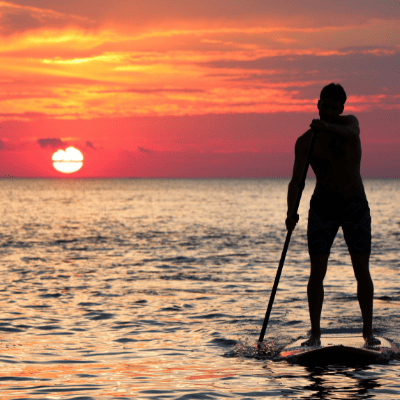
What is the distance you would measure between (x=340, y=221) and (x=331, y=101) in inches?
48.8

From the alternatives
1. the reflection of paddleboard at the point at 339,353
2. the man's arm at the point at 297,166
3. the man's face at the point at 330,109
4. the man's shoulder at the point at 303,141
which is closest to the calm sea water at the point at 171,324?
the reflection of paddleboard at the point at 339,353

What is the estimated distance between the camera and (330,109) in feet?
19.7

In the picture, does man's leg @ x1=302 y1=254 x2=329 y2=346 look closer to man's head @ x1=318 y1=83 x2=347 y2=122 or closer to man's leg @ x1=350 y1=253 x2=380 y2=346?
man's leg @ x1=350 y1=253 x2=380 y2=346

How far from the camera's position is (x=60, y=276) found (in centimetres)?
1398

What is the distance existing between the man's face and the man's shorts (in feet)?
2.62

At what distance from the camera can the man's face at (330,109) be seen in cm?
597

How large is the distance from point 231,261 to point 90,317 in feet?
29.0

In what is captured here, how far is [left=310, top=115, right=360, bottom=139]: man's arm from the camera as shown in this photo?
5773 mm

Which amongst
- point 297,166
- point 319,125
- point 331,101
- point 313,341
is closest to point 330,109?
point 331,101

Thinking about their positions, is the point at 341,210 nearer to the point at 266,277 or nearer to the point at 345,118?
the point at 345,118

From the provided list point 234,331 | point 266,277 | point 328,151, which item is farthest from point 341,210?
point 266,277

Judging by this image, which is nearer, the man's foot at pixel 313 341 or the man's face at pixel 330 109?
the man's face at pixel 330 109

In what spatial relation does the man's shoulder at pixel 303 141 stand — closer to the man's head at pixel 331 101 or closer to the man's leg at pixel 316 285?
the man's head at pixel 331 101

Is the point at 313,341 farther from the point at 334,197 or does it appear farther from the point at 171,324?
the point at 171,324
